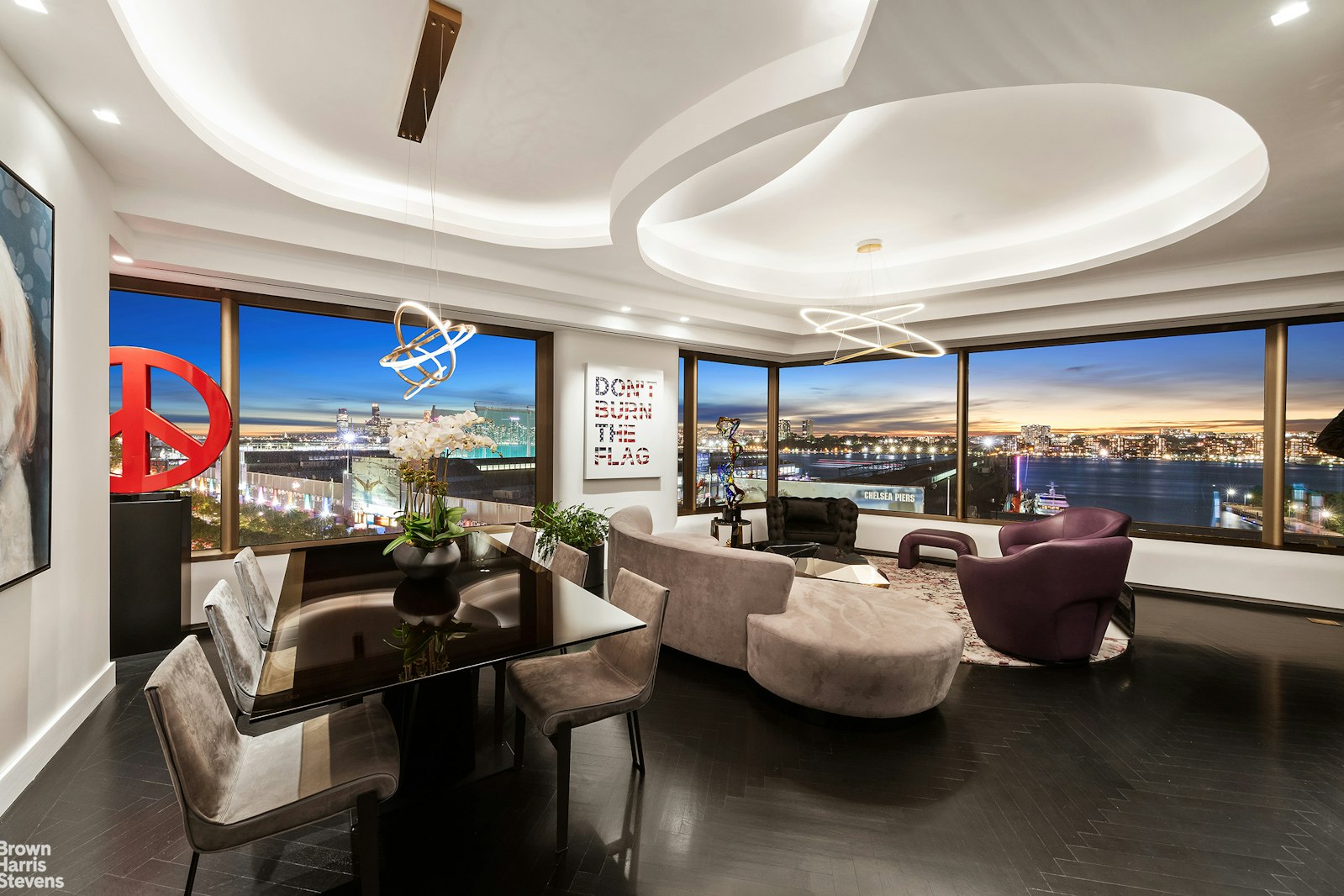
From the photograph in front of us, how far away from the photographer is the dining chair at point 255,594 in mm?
2701

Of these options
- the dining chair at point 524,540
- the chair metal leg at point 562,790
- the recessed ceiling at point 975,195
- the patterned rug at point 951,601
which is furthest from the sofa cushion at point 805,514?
the chair metal leg at point 562,790

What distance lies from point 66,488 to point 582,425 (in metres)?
3.79

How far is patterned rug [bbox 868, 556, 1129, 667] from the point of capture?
368 cm

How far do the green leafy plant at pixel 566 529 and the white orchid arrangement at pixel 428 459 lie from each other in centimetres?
239

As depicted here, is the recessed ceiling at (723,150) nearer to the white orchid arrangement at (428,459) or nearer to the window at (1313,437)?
the window at (1313,437)

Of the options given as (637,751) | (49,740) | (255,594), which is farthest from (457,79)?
(49,740)

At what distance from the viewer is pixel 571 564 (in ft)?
10.0

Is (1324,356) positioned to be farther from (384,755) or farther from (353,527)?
(353,527)

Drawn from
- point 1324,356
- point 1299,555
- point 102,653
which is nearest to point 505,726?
point 102,653

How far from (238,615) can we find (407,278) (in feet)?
9.65

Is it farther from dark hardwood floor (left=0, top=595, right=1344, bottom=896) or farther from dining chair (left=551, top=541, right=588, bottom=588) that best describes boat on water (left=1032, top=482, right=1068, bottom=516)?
dining chair (left=551, top=541, right=588, bottom=588)

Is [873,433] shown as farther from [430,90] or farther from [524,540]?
[430,90]

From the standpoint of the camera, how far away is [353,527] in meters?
4.89

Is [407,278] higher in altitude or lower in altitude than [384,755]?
higher
